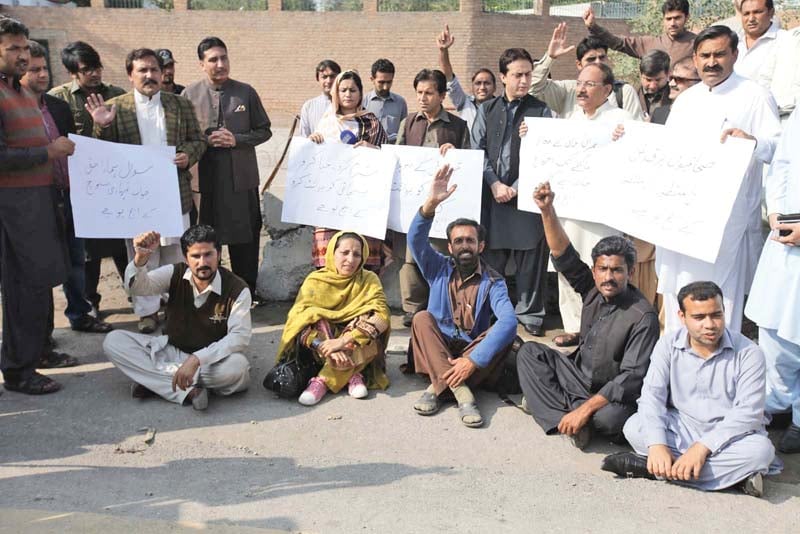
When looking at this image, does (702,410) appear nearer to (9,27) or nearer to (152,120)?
(152,120)

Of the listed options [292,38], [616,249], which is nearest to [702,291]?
[616,249]

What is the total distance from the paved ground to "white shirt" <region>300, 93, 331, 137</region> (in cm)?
261

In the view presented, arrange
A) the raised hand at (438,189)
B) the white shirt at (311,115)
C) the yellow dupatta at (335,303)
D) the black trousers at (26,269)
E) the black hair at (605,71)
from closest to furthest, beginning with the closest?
the black trousers at (26,269) < the raised hand at (438,189) < the yellow dupatta at (335,303) < the black hair at (605,71) < the white shirt at (311,115)

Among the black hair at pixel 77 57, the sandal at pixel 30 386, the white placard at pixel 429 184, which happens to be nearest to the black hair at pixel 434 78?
Result: the white placard at pixel 429 184

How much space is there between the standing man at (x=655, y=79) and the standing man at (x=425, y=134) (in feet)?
4.80

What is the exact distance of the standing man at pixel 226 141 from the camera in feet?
20.3

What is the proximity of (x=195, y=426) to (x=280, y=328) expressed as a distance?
185 cm

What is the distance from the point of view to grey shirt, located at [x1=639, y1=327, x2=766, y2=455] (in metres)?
3.81

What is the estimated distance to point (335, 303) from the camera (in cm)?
518

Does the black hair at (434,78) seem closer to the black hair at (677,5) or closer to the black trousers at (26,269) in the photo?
the black hair at (677,5)

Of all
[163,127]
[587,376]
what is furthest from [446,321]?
[163,127]

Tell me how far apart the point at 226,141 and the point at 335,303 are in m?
1.82

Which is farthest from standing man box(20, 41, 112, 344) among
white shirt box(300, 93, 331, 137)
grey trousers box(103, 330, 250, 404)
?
white shirt box(300, 93, 331, 137)

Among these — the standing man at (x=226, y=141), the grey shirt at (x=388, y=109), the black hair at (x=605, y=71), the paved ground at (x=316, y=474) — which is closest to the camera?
the paved ground at (x=316, y=474)
